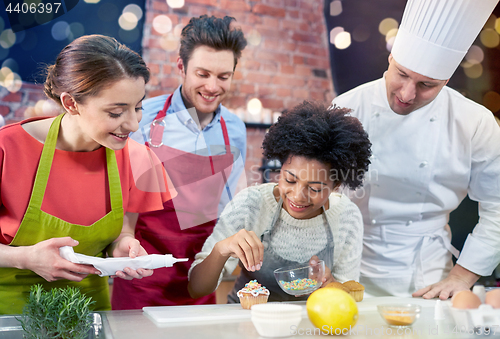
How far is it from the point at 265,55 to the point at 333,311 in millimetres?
1498

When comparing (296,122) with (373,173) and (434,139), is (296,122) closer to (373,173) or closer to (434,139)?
(373,173)

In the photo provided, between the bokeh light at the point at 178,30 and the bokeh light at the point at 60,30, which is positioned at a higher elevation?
the bokeh light at the point at 178,30

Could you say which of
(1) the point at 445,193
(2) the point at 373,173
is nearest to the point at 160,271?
(2) the point at 373,173

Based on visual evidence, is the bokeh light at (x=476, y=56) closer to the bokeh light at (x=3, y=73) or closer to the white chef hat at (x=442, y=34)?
the white chef hat at (x=442, y=34)

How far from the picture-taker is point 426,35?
1.52m

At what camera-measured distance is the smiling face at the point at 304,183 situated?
143 cm

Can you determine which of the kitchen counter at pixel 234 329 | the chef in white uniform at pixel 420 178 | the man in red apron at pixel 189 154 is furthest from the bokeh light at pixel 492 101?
the kitchen counter at pixel 234 329

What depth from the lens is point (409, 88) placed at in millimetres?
1510

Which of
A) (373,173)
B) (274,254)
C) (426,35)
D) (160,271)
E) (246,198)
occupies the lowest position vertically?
(160,271)

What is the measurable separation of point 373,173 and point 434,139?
0.27 m

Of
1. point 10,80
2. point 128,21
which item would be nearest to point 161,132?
point 128,21

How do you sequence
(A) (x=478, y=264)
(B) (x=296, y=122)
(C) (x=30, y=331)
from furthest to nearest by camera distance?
1. (A) (x=478, y=264)
2. (B) (x=296, y=122)
3. (C) (x=30, y=331)

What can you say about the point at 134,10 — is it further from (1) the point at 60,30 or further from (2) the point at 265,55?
(2) the point at 265,55

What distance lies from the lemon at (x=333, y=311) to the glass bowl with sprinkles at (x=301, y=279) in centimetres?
30
